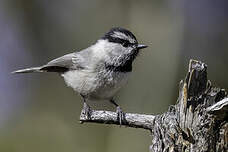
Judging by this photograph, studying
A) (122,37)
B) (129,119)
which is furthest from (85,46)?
(129,119)

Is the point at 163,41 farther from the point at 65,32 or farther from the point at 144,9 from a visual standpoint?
the point at 65,32

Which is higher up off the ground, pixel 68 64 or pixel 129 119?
pixel 68 64

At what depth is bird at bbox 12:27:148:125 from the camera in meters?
3.19

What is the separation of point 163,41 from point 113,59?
2185 millimetres

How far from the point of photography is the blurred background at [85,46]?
5.12m

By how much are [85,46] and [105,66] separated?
9.80 ft

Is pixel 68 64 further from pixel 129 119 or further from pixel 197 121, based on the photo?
pixel 197 121

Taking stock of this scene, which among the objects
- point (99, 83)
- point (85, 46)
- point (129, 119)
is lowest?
point (129, 119)

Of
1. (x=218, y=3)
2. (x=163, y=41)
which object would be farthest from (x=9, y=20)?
(x=218, y=3)

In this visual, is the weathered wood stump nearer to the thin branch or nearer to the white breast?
the thin branch

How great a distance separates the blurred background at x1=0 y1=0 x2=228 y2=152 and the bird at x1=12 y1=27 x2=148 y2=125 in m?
1.70

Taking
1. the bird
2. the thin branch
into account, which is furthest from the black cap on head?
the thin branch

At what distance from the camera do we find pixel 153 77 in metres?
5.15

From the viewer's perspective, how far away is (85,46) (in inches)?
243
